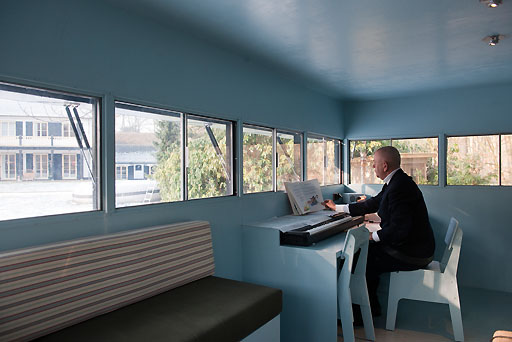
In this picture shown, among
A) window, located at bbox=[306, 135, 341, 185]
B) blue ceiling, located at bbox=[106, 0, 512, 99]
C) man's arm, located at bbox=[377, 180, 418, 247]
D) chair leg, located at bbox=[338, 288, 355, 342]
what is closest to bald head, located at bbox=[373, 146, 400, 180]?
man's arm, located at bbox=[377, 180, 418, 247]

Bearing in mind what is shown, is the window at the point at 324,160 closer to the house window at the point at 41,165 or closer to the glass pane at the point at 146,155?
the glass pane at the point at 146,155

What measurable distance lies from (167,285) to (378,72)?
3.02 m

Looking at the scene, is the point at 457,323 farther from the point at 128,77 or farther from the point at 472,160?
the point at 128,77

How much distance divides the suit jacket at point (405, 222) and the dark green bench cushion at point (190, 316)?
1.22 m

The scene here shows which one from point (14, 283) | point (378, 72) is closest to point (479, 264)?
point (378, 72)

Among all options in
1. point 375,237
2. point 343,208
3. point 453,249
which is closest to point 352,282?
point 375,237

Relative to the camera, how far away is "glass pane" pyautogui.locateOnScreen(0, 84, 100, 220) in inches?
81.4

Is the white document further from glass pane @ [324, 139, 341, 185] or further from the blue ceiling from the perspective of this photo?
the blue ceiling

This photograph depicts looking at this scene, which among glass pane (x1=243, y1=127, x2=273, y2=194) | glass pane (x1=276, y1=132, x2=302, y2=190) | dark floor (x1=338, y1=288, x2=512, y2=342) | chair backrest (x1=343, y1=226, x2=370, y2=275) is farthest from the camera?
glass pane (x1=276, y1=132, x2=302, y2=190)

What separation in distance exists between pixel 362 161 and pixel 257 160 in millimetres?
2435

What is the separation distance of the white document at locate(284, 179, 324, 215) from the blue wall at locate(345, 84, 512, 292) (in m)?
1.74

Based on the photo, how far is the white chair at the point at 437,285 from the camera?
11.0 ft

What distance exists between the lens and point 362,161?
19.2 ft

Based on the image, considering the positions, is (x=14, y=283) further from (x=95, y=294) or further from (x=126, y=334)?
(x=126, y=334)
